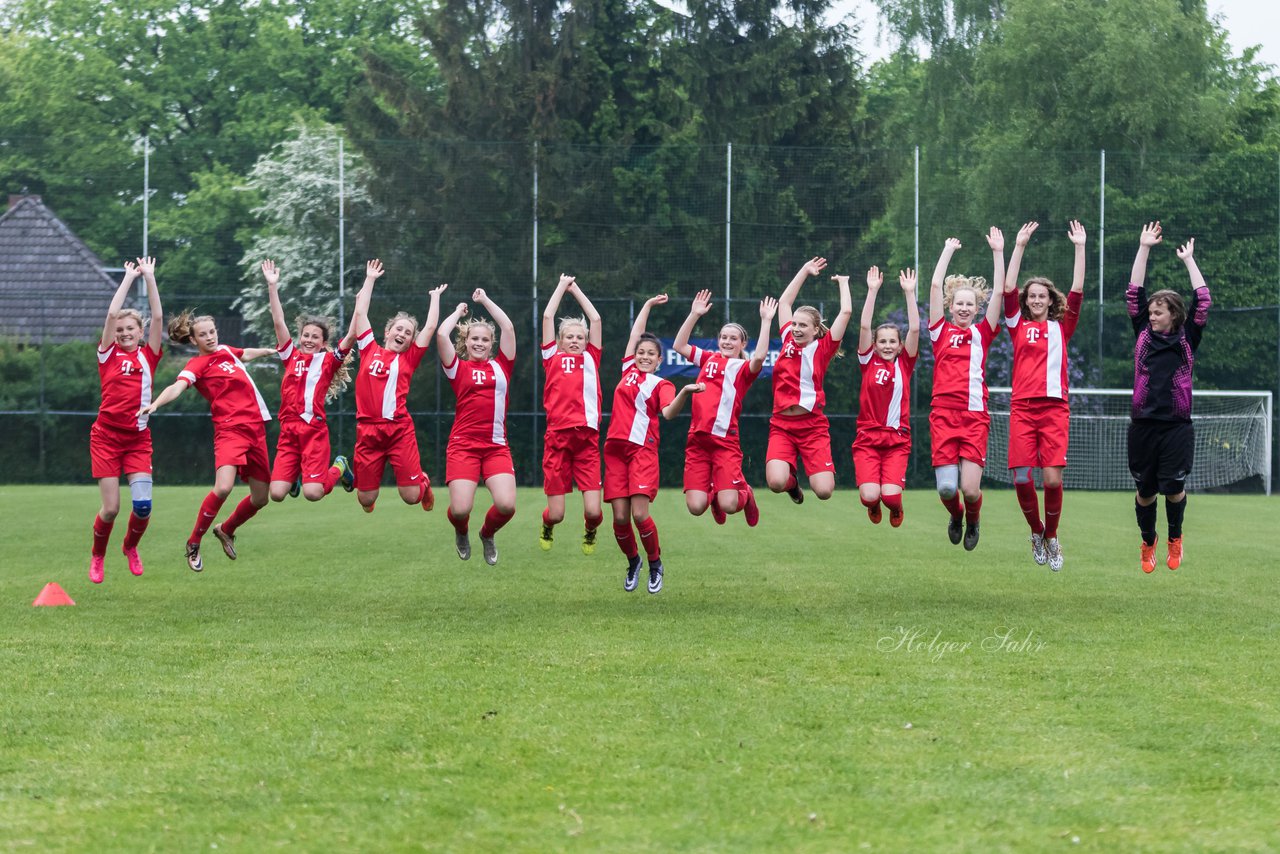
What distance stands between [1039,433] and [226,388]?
6277 millimetres

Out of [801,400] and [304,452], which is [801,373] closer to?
[801,400]

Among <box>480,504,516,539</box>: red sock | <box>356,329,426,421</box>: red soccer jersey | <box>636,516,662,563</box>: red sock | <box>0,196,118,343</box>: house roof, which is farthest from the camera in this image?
<box>0,196,118,343</box>: house roof

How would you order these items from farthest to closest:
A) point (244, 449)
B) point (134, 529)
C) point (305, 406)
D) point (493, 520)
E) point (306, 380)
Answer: point (306, 380) → point (305, 406) → point (134, 529) → point (244, 449) → point (493, 520)

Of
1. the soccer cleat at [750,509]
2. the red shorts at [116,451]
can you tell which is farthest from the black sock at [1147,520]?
the red shorts at [116,451]

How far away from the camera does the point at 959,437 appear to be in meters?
11.2

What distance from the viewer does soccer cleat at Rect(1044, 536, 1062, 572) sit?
11.2m

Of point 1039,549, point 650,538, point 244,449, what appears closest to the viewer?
point 1039,549

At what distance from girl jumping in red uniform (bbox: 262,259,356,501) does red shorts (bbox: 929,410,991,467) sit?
454 cm

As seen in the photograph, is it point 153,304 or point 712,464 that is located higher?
point 153,304

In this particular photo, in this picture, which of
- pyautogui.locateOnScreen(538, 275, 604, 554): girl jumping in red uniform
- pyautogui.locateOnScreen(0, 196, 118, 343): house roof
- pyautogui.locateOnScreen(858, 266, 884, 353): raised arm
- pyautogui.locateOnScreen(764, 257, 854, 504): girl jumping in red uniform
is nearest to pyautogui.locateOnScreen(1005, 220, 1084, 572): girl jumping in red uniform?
pyautogui.locateOnScreen(858, 266, 884, 353): raised arm

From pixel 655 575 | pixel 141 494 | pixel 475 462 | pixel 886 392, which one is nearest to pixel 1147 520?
pixel 886 392

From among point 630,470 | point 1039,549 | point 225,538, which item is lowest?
point 225,538

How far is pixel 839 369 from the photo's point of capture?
30.7 meters

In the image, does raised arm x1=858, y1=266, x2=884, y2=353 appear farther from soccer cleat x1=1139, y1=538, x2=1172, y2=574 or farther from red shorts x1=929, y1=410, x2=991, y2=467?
soccer cleat x1=1139, y1=538, x2=1172, y2=574
